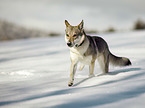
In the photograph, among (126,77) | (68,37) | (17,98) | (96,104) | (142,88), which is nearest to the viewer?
(96,104)

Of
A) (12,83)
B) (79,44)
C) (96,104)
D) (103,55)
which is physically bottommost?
(12,83)

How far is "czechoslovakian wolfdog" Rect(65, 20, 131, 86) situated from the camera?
2779 millimetres

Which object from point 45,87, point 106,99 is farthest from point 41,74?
point 106,99

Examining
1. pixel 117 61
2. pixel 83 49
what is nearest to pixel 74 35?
pixel 83 49

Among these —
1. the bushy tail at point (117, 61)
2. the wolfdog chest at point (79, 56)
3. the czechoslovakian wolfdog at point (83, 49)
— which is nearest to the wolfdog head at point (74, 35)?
the czechoslovakian wolfdog at point (83, 49)

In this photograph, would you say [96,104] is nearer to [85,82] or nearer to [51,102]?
[51,102]

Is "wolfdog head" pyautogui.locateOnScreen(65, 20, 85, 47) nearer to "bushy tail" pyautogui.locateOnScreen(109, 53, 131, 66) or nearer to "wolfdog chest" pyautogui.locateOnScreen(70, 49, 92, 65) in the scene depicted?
"wolfdog chest" pyautogui.locateOnScreen(70, 49, 92, 65)

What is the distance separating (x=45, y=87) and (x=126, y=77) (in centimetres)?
129

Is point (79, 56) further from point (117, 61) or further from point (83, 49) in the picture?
point (117, 61)

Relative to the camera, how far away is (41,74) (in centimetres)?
413

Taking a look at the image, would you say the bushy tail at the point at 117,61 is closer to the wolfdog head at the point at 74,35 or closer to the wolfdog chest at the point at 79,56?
the wolfdog chest at the point at 79,56

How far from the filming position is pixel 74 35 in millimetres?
2754

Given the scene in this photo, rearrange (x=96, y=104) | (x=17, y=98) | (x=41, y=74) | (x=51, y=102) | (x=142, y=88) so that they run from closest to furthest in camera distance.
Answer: (x=96, y=104)
(x=51, y=102)
(x=142, y=88)
(x=17, y=98)
(x=41, y=74)

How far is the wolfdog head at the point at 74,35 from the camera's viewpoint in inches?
108
